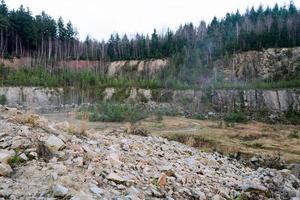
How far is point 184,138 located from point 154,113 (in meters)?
25.0

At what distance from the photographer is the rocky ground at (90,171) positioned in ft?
29.1

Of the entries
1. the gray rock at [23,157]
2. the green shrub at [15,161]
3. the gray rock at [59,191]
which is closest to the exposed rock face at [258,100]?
the gray rock at [23,157]

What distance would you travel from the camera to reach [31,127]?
12391 mm

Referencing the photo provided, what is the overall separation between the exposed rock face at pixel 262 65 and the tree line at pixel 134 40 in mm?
2935

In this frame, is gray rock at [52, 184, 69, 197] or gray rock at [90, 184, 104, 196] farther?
gray rock at [90, 184, 104, 196]

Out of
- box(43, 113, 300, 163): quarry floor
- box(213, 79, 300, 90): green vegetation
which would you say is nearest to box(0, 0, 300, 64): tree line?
box(213, 79, 300, 90): green vegetation

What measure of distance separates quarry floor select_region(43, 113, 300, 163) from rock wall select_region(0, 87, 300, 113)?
1175 cm

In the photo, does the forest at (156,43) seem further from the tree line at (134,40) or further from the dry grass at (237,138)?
the dry grass at (237,138)

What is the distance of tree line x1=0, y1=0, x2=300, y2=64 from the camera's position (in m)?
95.0

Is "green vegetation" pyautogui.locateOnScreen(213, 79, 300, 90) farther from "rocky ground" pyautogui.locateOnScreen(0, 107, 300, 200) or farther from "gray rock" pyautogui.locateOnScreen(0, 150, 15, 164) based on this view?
"gray rock" pyautogui.locateOnScreen(0, 150, 15, 164)

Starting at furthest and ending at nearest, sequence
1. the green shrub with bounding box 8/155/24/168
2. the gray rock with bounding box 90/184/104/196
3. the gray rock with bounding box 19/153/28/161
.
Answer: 1. the gray rock with bounding box 19/153/28/161
2. the green shrub with bounding box 8/155/24/168
3. the gray rock with bounding box 90/184/104/196

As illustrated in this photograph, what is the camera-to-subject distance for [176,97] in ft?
241

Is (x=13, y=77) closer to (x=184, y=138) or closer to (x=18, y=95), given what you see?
(x=18, y=95)

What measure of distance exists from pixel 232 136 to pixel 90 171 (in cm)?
3325
